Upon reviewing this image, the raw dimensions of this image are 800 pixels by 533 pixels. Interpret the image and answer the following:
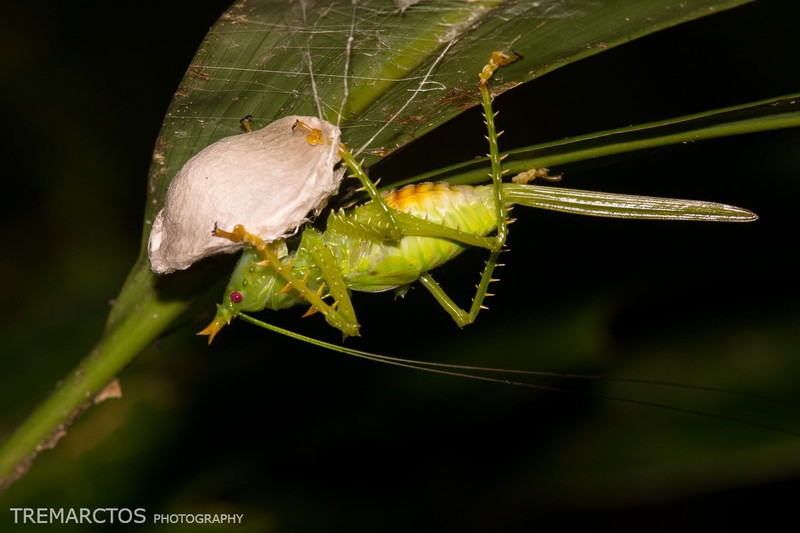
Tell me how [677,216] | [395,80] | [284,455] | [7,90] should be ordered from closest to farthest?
[395,80], [677,216], [284,455], [7,90]

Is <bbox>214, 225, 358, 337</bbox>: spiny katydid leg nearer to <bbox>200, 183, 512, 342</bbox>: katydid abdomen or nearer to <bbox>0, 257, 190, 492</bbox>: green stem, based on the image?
<bbox>200, 183, 512, 342</bbox>: katydid abdomen

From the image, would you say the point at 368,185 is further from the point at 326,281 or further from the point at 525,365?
the point at 525,365

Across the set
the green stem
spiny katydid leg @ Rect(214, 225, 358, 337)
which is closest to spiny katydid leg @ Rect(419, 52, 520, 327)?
spiny katydid leg @ Rect(214, 225, 358, 337)

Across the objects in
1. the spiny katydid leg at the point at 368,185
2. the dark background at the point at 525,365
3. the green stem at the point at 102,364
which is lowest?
the dark background at the point at 525,365

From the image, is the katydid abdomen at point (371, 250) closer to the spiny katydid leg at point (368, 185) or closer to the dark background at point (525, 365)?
the spiny katydid leg at point (368, 185)

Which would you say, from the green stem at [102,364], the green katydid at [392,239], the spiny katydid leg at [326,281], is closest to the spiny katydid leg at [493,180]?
the green katydid at [392,239]

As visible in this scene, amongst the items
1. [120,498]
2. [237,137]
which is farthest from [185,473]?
[237,137]

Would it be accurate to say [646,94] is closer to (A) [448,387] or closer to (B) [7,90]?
(A) [448,387]
